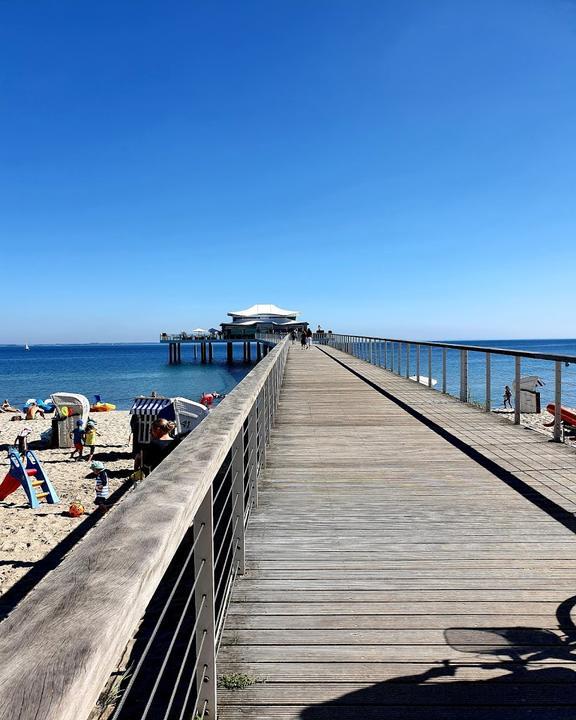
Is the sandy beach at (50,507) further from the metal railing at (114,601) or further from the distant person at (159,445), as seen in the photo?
the metal railing at (114,601)

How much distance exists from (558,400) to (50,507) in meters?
8.96

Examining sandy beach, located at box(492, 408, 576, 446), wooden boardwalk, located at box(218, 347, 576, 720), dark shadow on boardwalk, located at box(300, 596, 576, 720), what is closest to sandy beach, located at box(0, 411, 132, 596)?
wooden boardwalk, located at box(218, 347, 576, 720)

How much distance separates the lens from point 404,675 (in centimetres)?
197

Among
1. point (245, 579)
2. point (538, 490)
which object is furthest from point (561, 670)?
point (538, 490)

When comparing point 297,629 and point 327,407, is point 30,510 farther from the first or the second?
point 297,629

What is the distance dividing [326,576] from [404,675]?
804 mm

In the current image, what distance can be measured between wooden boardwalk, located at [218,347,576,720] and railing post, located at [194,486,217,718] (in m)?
0.16

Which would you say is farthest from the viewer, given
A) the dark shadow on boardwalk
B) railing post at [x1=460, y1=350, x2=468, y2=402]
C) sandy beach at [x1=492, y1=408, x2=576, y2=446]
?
railing post at [x1=460, y1=350, x2=468, y2=402]

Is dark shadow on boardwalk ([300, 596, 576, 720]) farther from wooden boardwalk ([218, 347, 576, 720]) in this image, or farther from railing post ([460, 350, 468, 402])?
railing post ([460, 350, 468, 402])

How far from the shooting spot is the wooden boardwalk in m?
1.89

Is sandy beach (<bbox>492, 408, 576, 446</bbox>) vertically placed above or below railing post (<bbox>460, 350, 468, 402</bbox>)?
below

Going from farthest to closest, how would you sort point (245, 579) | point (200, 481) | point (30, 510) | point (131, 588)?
point (30, 510), point (245, 579), point (200, 481), point (131, 588)

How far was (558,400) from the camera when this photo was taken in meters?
Result: 5.64

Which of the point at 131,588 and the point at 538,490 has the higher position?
the point at 131,588
